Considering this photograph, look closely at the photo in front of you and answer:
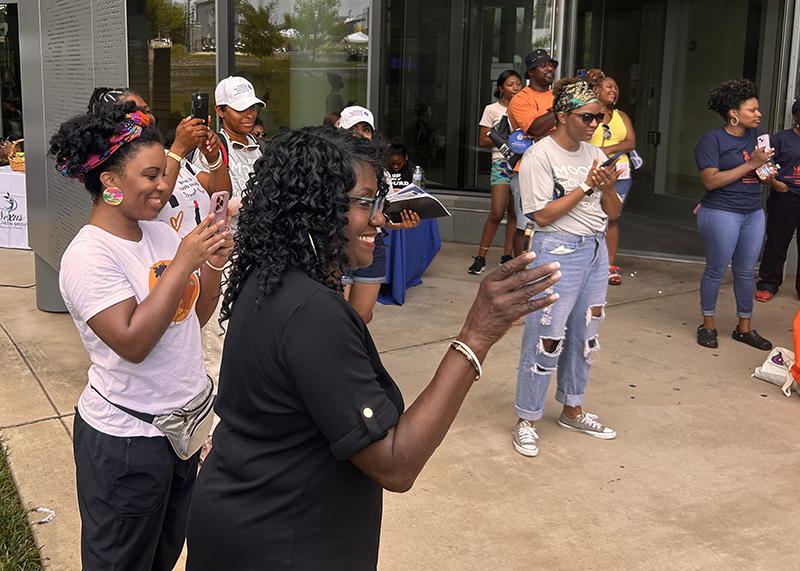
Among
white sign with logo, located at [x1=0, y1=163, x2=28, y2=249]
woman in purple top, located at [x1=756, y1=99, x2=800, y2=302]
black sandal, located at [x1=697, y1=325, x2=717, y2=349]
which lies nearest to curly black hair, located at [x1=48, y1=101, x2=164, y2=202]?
black sandal, located at [x1=697, y1=325, x2=717, y2=349]

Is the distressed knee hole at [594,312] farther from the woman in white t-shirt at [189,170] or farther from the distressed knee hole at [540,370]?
the woman in white t-shirt at [189,170]

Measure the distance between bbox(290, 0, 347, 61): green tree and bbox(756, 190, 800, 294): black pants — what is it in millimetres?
5317

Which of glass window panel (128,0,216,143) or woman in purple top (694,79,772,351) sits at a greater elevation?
glass window panel (128,0,216,143)

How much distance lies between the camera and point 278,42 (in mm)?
9711

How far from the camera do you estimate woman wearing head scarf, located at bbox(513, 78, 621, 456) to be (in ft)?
14.1

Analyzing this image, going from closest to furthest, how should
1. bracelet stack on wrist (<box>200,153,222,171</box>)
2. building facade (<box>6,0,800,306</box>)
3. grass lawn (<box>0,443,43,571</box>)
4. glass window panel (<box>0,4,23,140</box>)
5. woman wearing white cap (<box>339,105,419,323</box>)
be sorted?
grass lawn (<box>0,443,43,571</box>) < bracelet stack on wrist (<box>200,153,222,171</box>) < woman wearing white cap (<box>339,105,419,323</box>) < building facade (<box>6,0,800,306</box>) < glass window panel (<box>0,4,23,140</box>)

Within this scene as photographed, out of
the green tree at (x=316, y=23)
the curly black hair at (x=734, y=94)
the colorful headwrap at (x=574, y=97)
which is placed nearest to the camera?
the colorful headwrap at (x=574, y=97)

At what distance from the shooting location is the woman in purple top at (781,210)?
7.29 meters

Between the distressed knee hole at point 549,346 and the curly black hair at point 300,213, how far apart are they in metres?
2.72

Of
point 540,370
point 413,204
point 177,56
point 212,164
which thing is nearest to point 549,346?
point 540,370

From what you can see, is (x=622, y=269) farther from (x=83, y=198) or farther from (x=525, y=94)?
(x=83, y=198)

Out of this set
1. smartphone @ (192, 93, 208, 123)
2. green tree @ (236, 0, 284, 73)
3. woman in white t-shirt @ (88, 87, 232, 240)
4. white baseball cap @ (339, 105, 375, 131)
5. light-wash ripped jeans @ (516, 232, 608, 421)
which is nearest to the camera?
woman in white t-shirt @ (88, 87, 232, 240)

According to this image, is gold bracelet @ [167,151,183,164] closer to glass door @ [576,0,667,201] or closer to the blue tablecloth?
the blue tablecloth

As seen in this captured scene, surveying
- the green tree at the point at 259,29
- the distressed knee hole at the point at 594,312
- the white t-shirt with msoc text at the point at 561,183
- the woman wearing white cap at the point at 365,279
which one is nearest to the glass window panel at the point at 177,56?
the green tree at the point at 259,29
